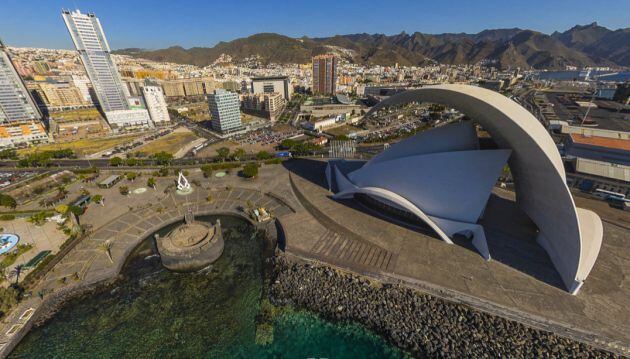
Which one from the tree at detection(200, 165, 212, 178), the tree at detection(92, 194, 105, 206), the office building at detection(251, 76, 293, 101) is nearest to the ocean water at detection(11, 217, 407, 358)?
the tree at detection(92, 194, 105, 206)

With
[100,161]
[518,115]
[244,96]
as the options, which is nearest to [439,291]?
[518,115]

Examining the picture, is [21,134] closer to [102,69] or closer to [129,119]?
[129,119]

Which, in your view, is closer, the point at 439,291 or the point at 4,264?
the point at 439,291

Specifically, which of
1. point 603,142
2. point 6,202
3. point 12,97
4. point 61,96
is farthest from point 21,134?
point 603,142

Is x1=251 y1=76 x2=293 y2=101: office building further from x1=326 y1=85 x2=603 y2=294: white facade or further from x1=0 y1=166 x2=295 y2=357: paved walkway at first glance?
x1=326 y1=85 x2=603 y2=294: white facade

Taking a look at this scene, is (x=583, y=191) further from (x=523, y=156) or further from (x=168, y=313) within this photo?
(x=168, y=313)

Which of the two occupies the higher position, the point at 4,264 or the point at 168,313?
the point at 4,264
